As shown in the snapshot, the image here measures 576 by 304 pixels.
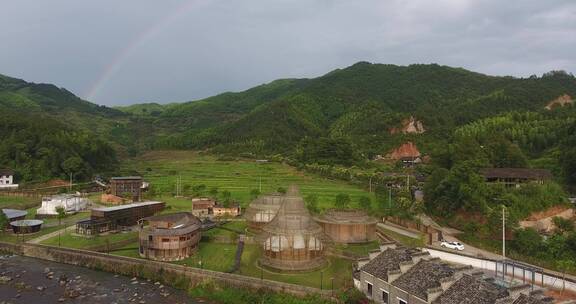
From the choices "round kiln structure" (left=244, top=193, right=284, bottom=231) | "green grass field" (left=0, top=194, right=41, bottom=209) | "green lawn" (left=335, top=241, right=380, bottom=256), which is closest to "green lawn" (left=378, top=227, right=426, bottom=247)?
"green lawn" (left=335, top=241, right=380, bottom=256)

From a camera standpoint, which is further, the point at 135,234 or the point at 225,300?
the point at 135,234

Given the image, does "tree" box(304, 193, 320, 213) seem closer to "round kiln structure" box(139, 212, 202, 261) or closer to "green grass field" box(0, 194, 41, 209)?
"round kiln structure" box(139, 212, 202, 261)

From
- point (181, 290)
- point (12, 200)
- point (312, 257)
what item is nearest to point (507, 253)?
point (312, 257)

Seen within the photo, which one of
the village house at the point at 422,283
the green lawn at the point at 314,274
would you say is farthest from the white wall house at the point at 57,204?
the village house at the point at 422,283

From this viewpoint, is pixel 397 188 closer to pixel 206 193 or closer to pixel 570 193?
pixel 570 193

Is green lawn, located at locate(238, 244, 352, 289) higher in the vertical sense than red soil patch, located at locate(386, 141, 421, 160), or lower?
lower

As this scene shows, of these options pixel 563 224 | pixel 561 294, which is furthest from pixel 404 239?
pixel 561 294

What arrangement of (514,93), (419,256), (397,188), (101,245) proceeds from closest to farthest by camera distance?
1. (419,256)
2. (101,245)
3. (397,188)
4. (514,93)

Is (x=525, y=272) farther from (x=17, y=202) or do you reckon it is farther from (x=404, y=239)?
(x=17, y=202)
